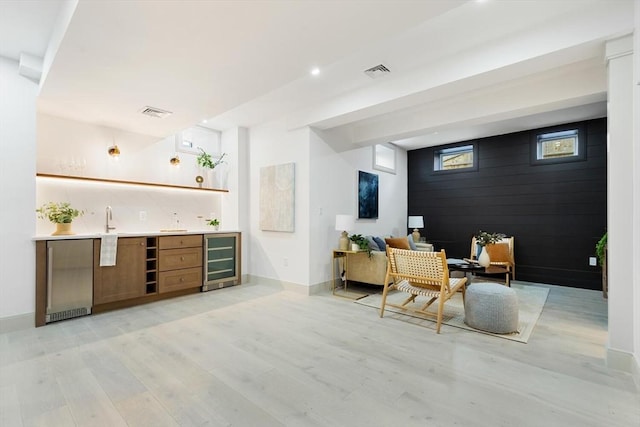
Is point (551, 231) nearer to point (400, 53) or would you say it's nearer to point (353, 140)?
point (353, 140)

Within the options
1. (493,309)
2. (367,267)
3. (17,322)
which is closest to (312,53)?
(493,309)

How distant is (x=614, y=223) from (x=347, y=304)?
283 cm

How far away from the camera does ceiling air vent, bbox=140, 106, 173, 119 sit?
3.48 metres

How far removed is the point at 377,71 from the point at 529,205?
4223mm

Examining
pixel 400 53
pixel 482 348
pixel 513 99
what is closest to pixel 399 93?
pixel 400 53

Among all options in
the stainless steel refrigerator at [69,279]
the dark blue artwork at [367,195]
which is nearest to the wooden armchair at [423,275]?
the dark blue artwork at [367,195]

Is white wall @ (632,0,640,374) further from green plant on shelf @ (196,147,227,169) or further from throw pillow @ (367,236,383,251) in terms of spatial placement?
green plant on shelf @ (196,147,227,169)

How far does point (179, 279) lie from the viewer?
14.1 ft

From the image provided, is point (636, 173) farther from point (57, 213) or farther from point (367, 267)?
point (57, 213)

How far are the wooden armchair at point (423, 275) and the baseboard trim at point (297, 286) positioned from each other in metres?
1.34

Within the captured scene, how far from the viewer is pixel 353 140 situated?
523 centimetres

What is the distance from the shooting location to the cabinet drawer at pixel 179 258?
4127 mm

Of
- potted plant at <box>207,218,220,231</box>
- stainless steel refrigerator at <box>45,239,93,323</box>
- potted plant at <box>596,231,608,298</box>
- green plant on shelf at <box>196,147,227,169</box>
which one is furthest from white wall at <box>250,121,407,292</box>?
potted plant at <box>596,231,608,298</box>

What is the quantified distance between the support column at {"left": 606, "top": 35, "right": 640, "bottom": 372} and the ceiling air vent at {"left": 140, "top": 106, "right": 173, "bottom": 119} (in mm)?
4347
